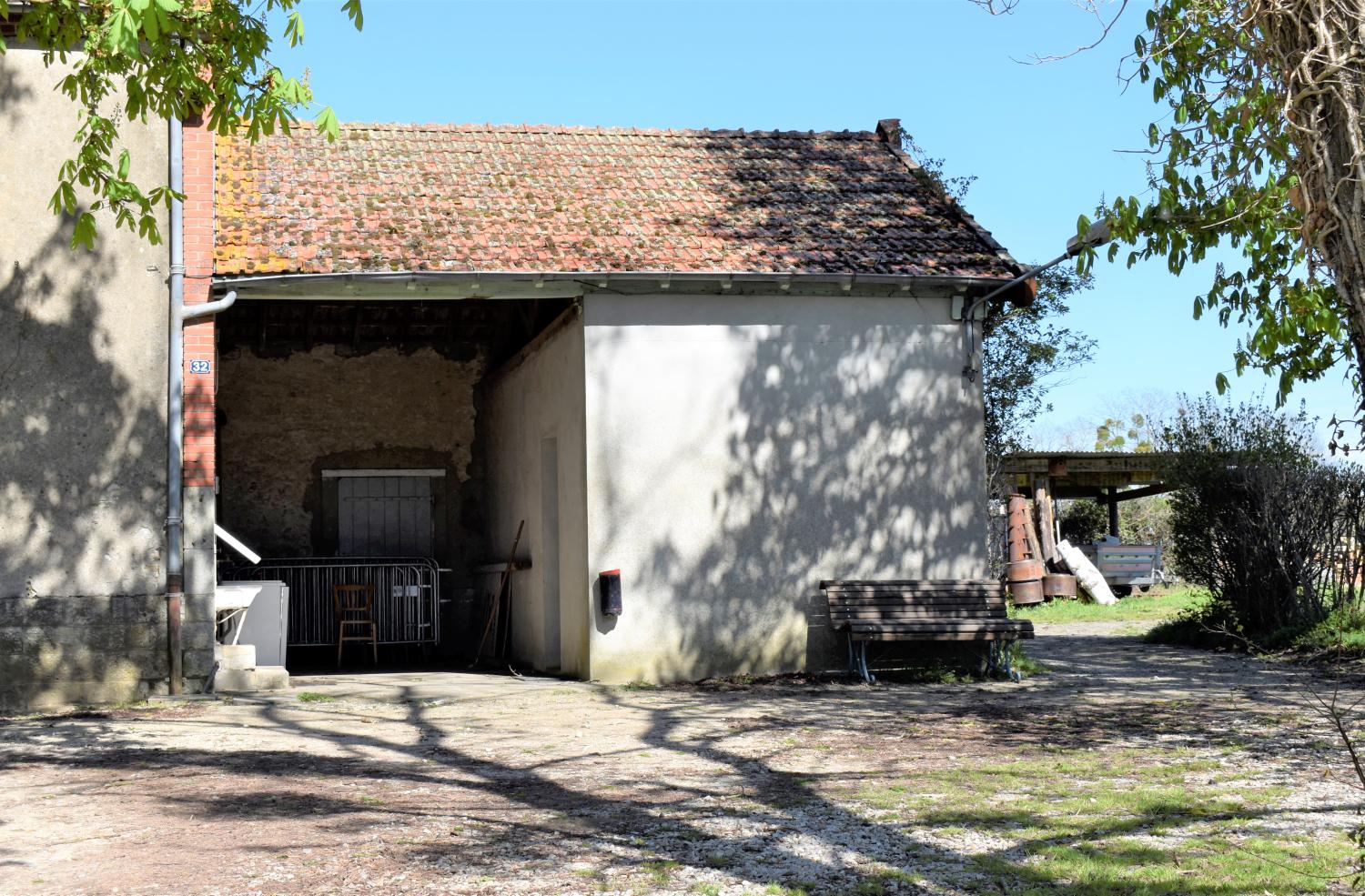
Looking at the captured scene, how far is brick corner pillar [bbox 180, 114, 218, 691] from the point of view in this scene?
409 inches

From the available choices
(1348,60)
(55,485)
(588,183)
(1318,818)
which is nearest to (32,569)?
(55,485)

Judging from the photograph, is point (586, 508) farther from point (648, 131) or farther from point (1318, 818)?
point (1318, 818)

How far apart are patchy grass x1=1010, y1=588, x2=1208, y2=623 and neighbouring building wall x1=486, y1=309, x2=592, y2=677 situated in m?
8.31

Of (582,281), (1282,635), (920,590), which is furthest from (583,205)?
(1282,635)


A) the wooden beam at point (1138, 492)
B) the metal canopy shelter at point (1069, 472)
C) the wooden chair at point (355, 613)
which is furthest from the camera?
the wooden beam at point (1138, 492)

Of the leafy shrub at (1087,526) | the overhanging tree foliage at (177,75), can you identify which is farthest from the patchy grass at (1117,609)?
the overhanging tree foliage at (177,75)

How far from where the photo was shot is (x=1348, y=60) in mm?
3104

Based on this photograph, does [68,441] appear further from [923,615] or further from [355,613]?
[923,615]

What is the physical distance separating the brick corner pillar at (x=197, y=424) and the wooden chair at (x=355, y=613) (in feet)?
15.3

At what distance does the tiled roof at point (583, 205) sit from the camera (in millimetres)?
11547

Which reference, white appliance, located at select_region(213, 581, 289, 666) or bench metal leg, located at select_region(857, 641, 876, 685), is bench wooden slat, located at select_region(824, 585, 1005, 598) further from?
white appliance, located at select_region(213, 581, 289, 666)

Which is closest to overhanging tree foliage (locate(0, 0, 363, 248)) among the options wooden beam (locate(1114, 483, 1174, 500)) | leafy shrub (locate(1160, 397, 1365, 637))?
leafy shrub (locate(1160, 397, 1365, 637))

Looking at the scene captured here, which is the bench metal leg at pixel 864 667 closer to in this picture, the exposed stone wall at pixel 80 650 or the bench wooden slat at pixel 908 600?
the bench wooden slat at pixel 908 600

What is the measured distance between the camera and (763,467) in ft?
38.9
